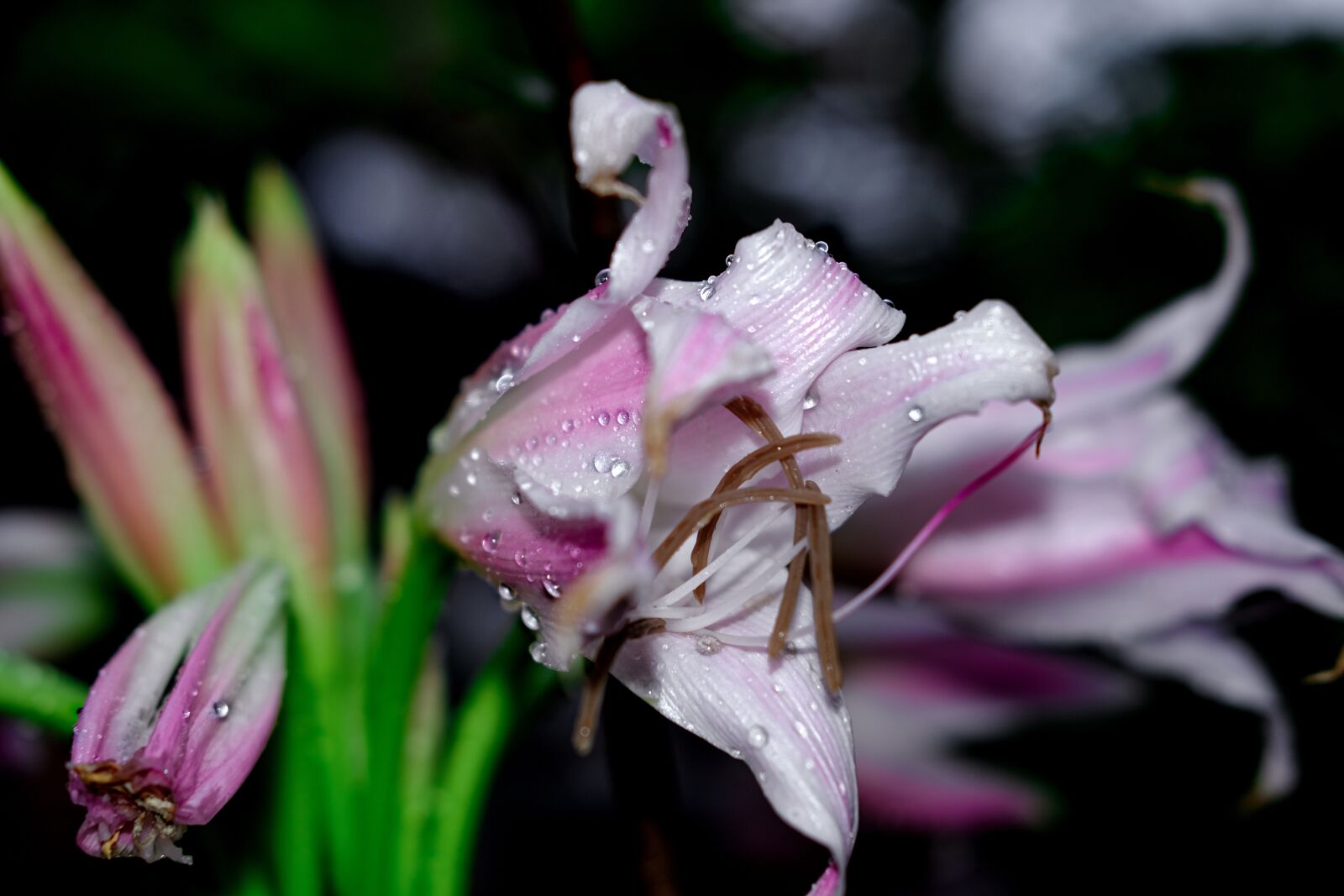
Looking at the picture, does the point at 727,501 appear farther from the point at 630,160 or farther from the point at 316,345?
the point at 316,345

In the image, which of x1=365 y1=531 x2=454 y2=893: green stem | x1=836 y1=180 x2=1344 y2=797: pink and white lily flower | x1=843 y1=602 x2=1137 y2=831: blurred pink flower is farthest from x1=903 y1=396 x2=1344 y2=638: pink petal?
x1=365 y1=531 x2=454 y2=893: green stem

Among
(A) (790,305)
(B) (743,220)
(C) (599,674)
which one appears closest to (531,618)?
(C) (599,674)

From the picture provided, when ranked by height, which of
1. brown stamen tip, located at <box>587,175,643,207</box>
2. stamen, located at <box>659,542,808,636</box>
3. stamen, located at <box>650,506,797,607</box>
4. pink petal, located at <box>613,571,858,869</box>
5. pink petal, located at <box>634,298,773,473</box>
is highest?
brown stamen tip, located at <box>587,175,643,207</box>

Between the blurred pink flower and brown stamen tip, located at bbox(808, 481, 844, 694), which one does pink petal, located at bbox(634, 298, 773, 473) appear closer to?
brown stamen tip, located at bbox(808, 481, 844, 694)

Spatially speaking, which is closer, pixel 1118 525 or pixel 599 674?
pixel 599 674

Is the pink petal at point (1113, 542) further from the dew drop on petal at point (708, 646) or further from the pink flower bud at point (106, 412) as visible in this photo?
the pink flower bud at point (106, 412)

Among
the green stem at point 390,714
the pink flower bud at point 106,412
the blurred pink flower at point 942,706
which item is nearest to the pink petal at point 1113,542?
the blurred pink flower at point 942,706

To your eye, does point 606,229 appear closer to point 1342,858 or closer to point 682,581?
point 682,581
